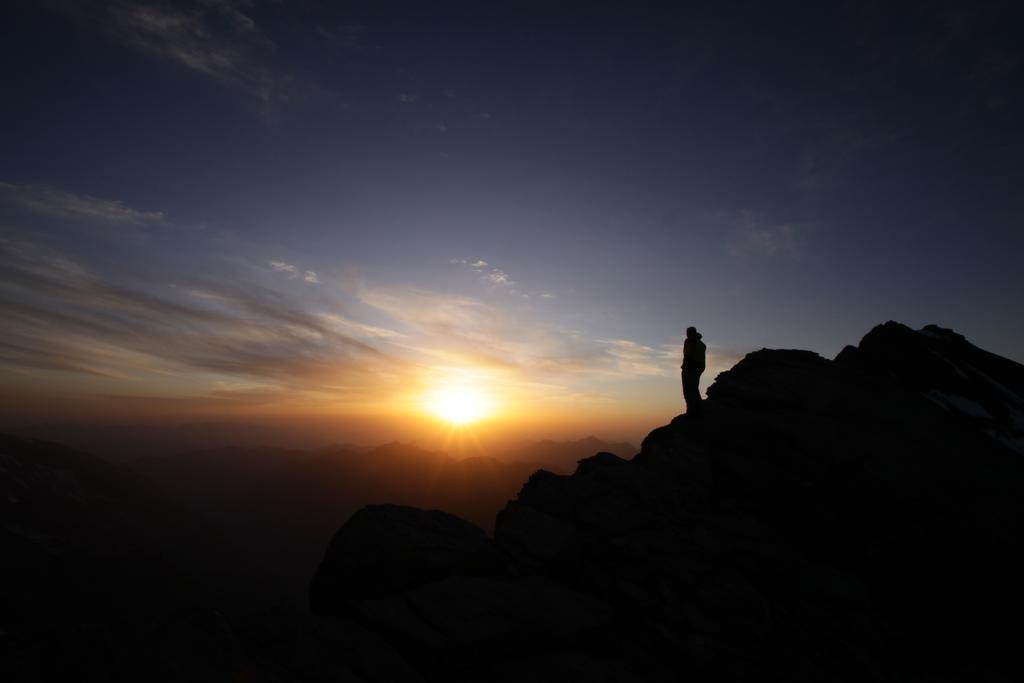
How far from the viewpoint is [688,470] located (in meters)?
21.0

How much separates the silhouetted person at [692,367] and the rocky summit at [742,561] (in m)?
1.70

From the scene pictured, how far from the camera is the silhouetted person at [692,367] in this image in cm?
2475

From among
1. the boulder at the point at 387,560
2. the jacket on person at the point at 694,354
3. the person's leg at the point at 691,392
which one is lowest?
the boulder at the point at 387,560

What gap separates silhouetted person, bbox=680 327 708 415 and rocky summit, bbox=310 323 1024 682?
5.59ft

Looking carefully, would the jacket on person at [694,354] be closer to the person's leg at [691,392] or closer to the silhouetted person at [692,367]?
the silhouetted person at [692,367]

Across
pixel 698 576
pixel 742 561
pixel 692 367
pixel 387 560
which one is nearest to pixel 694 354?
pixel 692 367

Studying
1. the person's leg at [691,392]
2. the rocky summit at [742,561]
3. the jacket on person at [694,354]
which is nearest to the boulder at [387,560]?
the rocky summit at [742,561]

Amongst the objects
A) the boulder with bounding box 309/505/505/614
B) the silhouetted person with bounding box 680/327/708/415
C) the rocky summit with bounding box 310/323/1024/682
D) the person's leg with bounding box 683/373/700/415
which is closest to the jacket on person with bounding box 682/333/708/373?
the silhouetted person with bounding box 680/327/708/415

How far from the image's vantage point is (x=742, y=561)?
16750 mm

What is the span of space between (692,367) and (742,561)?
1091cm

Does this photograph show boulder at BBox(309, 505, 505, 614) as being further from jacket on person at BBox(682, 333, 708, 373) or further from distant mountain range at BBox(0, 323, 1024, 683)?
jacket on person at BBox(682, 333, 708, 373)

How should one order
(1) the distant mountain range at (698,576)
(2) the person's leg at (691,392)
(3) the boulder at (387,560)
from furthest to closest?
(2) the person's leg at (691,392) < (3) the boulder at (387,560) < (1) the distant mountain range at (698,576)

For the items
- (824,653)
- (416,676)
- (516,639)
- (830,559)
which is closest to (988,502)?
(830,559)

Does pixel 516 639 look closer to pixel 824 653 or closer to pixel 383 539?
pixel 383 539
